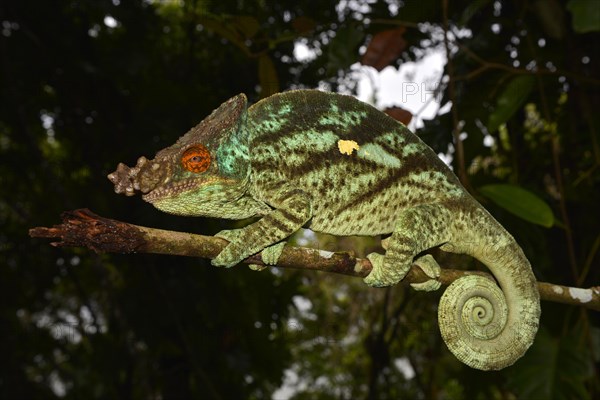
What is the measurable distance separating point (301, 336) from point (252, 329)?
→ 3297 millimetres

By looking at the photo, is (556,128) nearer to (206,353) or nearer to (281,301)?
(281,301)

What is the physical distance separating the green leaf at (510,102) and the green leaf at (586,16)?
0.22m

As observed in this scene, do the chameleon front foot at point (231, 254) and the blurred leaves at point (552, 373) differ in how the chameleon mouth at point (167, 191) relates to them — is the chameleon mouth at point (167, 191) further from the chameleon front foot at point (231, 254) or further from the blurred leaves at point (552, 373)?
the blurred leaves at point (552, 373)

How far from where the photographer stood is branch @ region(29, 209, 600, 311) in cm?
70

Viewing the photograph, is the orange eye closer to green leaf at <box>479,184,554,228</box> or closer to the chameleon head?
the chameleon head

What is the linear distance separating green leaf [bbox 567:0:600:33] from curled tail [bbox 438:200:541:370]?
1.03 m

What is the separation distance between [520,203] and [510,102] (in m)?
0.59

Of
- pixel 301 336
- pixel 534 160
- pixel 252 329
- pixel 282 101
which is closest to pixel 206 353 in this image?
pixel 252 329

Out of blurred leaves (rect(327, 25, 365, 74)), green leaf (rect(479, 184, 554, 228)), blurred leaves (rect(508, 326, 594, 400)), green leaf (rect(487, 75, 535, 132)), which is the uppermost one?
blurred leaves (rect(327, 25, 365, 74))

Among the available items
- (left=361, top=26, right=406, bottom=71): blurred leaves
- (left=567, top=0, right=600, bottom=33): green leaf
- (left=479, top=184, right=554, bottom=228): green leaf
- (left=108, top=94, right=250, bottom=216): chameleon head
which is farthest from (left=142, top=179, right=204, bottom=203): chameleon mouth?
(left=567, top=0, right=600, bottom=33): green leaf

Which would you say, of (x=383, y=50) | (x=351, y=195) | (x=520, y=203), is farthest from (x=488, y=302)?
(x=383, y=50)

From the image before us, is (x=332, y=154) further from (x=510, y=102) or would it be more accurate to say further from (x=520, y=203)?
(x=510, y=102)

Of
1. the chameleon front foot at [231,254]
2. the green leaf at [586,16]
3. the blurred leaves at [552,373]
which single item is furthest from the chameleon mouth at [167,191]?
the green leaf at [586,16]

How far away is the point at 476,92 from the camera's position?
243cm
